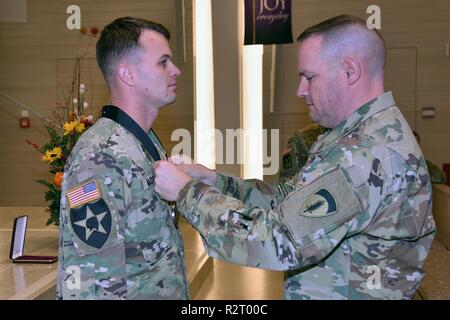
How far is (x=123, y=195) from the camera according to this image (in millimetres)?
1341

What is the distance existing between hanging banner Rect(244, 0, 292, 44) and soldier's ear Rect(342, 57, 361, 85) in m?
3.57

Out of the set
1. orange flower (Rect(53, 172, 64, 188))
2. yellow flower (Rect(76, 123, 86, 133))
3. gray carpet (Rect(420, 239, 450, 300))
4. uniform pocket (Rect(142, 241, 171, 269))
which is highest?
yellow flower (Rect(76, 123, 86, 133))

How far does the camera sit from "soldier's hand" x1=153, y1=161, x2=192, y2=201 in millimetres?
1305

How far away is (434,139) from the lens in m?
5.20

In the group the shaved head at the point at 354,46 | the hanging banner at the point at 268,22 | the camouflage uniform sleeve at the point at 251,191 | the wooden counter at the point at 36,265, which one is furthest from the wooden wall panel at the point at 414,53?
the shaved head at the point at 354,46

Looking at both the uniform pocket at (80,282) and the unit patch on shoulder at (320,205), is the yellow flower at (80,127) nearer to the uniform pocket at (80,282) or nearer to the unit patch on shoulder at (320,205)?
the uniform pocket at (80,282)

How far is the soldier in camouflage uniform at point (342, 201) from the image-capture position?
114cm

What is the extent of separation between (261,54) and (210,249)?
4.18m

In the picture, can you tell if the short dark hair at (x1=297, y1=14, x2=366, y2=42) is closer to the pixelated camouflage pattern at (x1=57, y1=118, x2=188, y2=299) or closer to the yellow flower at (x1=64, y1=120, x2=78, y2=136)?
the pixelated camouflage pattern at (x1=57, y1=118, x2=188, y2=299)

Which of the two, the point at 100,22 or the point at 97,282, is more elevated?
the point at 100,22

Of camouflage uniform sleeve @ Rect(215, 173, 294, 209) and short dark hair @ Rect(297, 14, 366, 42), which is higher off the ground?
short dark hair @ Rect(297, 14, 366, 42)

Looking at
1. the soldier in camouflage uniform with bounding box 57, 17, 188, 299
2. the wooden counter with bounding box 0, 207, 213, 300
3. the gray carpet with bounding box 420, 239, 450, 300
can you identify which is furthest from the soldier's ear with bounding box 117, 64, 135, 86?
the gray carpet with bounding box 420, 239, 450, 300
